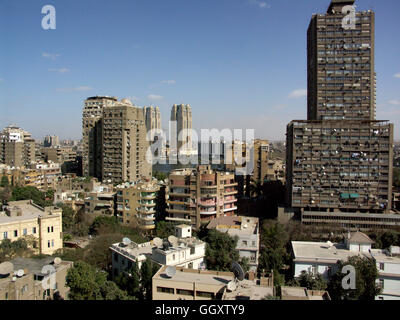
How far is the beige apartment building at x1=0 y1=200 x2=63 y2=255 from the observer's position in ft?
31.5

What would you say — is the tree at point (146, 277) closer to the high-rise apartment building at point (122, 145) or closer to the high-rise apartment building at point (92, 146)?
the high-rise apartment building at point (122, 145)

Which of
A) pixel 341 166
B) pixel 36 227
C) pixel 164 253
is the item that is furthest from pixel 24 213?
pixel 341 166

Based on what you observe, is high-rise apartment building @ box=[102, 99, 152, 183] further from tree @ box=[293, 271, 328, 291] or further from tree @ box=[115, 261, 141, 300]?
tree @ box=[293, 271, 328, 291]

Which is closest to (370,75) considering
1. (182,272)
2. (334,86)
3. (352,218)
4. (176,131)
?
(334,86)

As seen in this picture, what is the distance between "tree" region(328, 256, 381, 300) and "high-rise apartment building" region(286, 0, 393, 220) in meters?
7.52

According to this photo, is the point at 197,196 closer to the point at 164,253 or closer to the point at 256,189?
the point at 164,253

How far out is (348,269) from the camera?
7.27 metres

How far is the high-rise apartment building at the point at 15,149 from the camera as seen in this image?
93.0 feet

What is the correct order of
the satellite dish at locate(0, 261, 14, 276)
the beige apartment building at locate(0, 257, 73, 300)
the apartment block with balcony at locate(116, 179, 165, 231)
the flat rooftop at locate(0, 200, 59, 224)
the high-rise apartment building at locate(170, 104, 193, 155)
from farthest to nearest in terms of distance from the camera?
the high-rise apartment building at locate(170, 104, 193, 155), the apartment block with balcony at locate(116, 179, 165, 231), the flat rooftop at locate(0, 200, 59, 224), the satellite dish at locate(0, 261, 14, 276), the beige apartment building at locate(0, 257, 73, 300)

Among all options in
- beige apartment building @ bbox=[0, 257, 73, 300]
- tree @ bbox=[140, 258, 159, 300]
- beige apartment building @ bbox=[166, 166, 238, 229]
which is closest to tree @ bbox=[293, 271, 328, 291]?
tree @ bbox=[140, 258, 159, 300]

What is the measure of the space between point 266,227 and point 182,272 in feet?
23.2
